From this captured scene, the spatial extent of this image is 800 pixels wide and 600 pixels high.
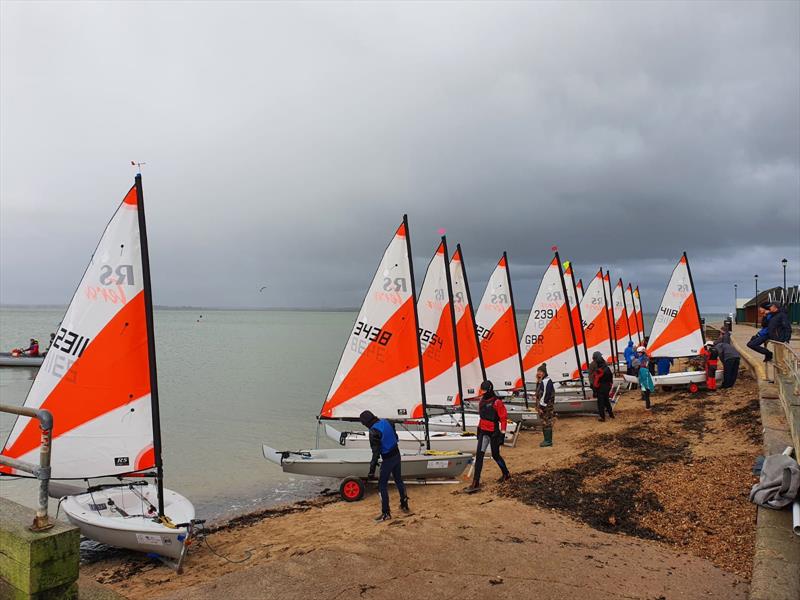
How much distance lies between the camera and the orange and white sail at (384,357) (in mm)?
11914

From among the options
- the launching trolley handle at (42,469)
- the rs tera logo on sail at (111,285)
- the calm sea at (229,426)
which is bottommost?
the calm sea at (229,426)

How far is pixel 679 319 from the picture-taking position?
19.6 metres

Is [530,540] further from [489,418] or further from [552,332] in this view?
[552,332]

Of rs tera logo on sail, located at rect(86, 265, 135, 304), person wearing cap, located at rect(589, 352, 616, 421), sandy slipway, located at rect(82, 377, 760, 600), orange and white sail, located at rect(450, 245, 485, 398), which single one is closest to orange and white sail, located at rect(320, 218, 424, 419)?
Answer: sandy slipway, located at rect(82, 377, 760, 600)

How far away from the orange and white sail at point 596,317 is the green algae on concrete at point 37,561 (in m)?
24.0

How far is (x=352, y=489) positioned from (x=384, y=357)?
9.61ft

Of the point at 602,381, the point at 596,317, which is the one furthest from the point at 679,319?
the point at 602,381

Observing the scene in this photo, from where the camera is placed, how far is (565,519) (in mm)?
7508

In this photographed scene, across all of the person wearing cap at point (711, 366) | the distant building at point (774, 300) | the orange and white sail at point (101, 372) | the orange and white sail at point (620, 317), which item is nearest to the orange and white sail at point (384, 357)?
the orange and white sail at point (101, 372)

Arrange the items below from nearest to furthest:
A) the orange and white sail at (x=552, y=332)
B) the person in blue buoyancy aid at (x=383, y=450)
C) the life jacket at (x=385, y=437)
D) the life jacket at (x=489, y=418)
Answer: the person in blue buoyancy aid at (x=383, y=450) → the life jacket at (x=385, y=437) → the life jacket at (x=489, y=418) → the orange and white sail at (x=552, y=332)

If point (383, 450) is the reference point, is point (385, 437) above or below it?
above

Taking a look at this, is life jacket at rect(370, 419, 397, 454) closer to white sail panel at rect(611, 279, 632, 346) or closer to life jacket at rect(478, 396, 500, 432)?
life jacket at rect(478, 396, 500, 432)

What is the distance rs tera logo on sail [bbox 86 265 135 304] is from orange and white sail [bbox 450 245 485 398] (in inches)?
367

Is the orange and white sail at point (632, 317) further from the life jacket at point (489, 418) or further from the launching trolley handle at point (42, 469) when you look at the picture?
the launching trolley handle at point (42, 469)
